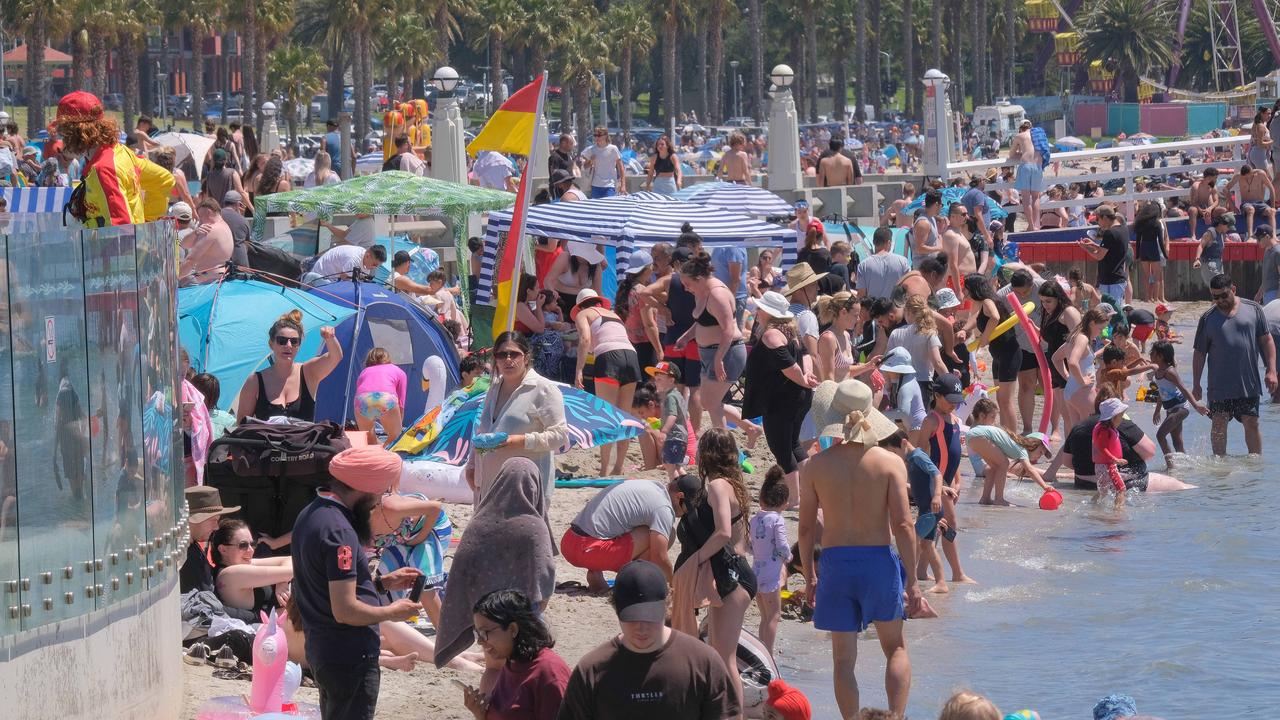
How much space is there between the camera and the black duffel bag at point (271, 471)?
27.2 feet

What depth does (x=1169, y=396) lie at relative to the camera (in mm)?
14367

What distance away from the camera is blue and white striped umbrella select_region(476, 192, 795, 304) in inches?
575

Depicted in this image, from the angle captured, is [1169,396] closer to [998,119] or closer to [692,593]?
[692,593]

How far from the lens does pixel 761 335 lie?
11.2 m

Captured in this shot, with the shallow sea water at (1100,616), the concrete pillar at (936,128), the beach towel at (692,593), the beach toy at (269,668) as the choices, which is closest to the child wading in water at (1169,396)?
the shallow sea water at (1100,616)

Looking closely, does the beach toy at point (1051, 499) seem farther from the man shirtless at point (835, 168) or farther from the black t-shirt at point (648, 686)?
the man shirtless at point (835, 168)

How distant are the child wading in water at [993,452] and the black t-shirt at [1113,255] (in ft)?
23.9

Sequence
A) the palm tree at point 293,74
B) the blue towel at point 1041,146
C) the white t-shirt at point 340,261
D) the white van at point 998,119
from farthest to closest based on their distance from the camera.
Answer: the palm tree at point 293,74 < the white van at point 998,119 < the blue towel at point 1041,146 < the white t-shirt at point 340,261

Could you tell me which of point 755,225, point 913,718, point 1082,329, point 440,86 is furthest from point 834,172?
point 913,718

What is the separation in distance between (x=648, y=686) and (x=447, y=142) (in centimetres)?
1679

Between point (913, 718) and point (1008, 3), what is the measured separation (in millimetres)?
81203

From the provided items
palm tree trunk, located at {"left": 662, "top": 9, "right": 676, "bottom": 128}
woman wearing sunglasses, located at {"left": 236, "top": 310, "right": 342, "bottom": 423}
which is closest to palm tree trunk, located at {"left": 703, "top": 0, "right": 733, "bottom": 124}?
palm tree trunk, located at {"left": 662, "top": 9, "right": 676, "bottom": 128}

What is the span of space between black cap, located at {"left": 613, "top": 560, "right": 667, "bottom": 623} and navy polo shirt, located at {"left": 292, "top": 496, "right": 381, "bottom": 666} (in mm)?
1143

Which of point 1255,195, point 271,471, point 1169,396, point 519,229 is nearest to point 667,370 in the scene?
point 519,229
